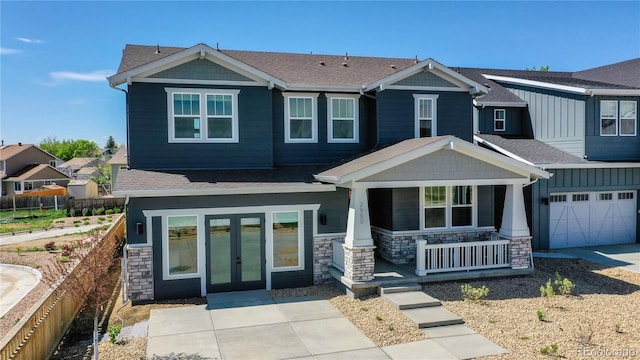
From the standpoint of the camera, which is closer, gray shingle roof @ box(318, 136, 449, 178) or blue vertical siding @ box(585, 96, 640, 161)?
gray shingle roof @ box(318, 136, 449, 178)

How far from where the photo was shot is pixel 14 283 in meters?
15.6

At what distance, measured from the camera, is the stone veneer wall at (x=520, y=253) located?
12312 millimetres

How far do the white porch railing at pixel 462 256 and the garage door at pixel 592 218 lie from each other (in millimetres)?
5509

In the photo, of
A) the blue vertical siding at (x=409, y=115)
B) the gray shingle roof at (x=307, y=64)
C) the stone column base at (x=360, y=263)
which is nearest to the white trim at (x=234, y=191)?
the stone column base at (x=360, y=263)

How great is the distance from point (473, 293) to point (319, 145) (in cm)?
634

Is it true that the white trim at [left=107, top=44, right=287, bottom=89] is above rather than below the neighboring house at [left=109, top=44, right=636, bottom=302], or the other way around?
above

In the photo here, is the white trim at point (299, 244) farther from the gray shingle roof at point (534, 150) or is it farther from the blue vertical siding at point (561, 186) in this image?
the blue vertical siding at point (561, 186)

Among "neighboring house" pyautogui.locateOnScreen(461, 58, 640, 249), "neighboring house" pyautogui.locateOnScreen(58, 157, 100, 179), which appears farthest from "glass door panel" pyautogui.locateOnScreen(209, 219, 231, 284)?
"neighboring house" pyautogui.locateOnScreen(58, 157, 100, 179)

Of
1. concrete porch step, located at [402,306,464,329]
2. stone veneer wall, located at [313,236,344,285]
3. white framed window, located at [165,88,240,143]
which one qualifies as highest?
white framed window, located at [165,88,240,143]

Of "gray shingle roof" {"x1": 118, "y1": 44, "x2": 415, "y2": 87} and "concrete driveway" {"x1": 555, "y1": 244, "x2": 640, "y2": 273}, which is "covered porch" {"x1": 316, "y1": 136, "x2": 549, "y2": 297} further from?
"concrete driveway" {"x1": 555, "y1": 244, "x2": 640, "y2": 273}

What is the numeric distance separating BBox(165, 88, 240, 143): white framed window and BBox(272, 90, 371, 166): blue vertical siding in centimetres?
138

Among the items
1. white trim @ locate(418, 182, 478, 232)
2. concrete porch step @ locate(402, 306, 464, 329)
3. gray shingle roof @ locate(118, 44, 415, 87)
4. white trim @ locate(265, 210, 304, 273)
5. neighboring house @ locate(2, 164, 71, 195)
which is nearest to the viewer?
concrete porch step @ locate(402, 306, 464, 329)

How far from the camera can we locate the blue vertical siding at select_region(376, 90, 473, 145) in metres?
14.4

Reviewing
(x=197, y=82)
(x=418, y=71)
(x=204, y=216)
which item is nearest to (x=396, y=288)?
(x=204, y=216)
